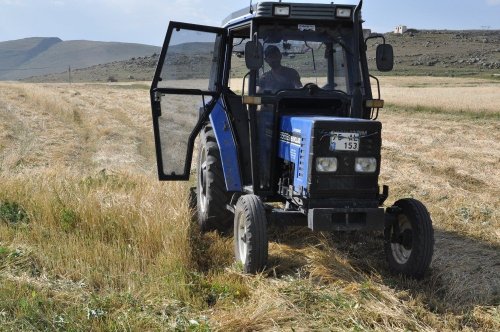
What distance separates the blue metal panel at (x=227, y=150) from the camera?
5777mm

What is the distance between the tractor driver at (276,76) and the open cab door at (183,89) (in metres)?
0.85

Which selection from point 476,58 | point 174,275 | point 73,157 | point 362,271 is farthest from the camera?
point 476,58

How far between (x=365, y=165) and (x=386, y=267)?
1089 mm

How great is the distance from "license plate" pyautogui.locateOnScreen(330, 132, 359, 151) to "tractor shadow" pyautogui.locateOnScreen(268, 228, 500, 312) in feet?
3.39

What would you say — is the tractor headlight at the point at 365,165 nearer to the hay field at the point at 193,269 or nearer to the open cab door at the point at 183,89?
the hay field at the point at 193,269

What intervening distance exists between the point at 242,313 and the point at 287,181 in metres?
1.76

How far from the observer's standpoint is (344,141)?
4.79 metres

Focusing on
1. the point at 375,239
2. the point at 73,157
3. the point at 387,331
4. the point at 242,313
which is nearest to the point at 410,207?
the point at 375,239

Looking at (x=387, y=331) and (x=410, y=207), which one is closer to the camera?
(x=387, y=331)

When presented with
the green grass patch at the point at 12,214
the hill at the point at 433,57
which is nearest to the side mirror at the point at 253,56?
the green grass patch at the point at 12,214

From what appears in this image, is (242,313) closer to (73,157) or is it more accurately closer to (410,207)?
Result: (410,207)

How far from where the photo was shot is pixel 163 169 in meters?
6.60

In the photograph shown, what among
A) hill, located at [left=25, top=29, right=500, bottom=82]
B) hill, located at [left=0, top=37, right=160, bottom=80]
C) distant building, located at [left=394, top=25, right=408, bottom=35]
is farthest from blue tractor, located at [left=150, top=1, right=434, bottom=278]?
hill, located at [left=0, top=37, right=160, bottom=80]

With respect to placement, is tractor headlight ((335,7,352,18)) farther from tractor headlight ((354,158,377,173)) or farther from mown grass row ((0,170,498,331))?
mown grass row ((0,170,498,331))
